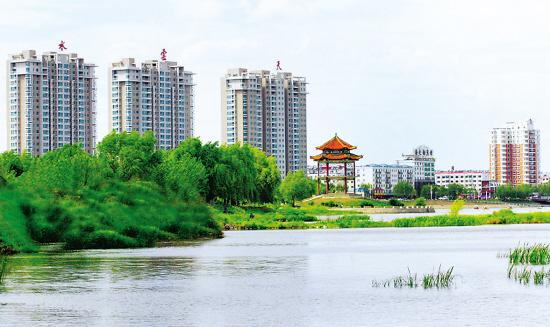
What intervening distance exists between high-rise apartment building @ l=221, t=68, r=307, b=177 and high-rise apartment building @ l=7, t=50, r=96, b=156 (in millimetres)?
37281

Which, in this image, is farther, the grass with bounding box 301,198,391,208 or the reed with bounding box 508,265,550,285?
the grass with bounding box 301,198,391,208

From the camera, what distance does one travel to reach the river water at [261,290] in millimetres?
20734

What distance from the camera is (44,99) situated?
14750cm

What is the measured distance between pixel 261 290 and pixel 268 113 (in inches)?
A: 6091

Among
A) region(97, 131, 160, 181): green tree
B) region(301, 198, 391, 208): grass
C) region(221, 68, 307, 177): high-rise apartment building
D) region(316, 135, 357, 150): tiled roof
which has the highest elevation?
region(221, 68, 307, 177): high-rise apartment building

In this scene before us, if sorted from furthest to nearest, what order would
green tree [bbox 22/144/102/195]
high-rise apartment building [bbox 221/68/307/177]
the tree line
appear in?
high-rise apartment building [bbox 221/68/307/177] → green tree [bbox 22/144/102/195] → the tree line

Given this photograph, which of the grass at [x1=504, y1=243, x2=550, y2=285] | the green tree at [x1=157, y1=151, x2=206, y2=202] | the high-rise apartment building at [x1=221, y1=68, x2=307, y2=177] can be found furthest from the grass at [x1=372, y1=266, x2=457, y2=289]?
the high-rise apartment building at [x1=221, y1=68, x2=307, y2=177]

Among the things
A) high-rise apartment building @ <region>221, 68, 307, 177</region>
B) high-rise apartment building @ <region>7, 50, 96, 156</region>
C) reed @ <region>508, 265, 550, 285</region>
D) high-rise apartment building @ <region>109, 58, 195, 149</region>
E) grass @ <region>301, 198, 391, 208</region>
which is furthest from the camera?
high-rise apartment building @ <region>221, 68, 307, 177</region>

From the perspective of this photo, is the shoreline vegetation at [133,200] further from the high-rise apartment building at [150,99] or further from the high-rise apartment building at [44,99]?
the high-rise apartment building at [150,99]

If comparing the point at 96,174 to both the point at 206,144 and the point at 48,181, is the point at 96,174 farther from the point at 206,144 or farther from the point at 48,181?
the point at 206,144

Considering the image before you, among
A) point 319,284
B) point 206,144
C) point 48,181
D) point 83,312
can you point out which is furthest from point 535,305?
point 206,144

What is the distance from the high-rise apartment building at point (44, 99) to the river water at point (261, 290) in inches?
4384

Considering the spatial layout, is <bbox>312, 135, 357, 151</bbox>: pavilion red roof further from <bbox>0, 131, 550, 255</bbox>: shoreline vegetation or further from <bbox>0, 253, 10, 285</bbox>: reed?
<bbox>0, 253, 10, 285</bbox>: reed

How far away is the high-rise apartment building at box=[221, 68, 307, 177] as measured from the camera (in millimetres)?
175875
